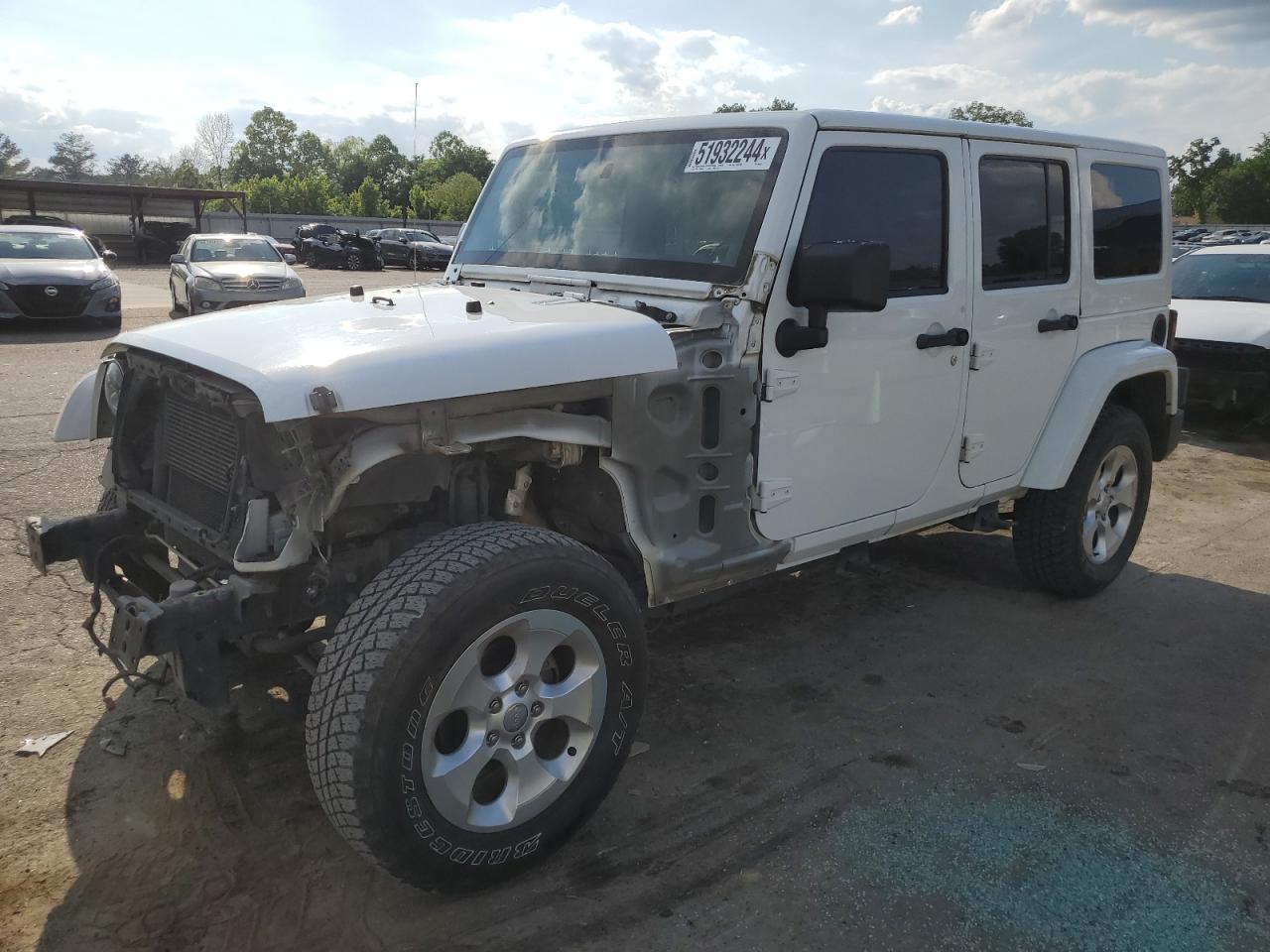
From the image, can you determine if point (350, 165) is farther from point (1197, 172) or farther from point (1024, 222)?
point (1024, 222)

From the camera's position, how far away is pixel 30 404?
8.45 m

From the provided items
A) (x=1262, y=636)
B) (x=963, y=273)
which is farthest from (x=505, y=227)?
(x=1262, y=636)

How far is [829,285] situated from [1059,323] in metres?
1.83

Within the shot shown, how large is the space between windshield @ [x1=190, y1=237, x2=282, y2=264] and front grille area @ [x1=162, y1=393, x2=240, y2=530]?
13766 millimetres

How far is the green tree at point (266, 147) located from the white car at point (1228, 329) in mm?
97662

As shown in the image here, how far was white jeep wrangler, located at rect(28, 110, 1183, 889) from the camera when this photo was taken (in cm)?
243

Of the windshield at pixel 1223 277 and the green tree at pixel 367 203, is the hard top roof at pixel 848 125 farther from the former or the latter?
the green tree at pixel 367 203

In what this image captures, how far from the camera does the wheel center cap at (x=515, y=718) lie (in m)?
2.58

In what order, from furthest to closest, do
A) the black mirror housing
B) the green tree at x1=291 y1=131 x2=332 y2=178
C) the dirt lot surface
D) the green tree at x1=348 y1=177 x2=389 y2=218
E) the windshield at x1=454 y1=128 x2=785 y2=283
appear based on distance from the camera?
the green tree at x1=291 y1=131 x2=332 y2=178 < the green tree at x1=348 y1=177 x2=389 y2=218 < the windshield at x1=454 y1=128 x2=785 y2=283 < the black mirror housing < the dirt lot surface

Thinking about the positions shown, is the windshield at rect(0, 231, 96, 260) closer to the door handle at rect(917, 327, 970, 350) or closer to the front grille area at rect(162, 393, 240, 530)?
the front grille area at rect(162, 393, 240, 530)

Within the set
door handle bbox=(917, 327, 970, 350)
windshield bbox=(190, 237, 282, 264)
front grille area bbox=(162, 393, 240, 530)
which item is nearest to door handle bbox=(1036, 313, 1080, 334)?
door handle bbox=(917, 327, 970, 350)

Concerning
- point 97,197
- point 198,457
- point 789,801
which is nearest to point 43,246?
point 198,457

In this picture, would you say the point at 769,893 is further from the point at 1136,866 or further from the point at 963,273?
the point at 963,273

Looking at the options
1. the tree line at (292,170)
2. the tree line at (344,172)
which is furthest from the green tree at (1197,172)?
the tree line at (292,170)
